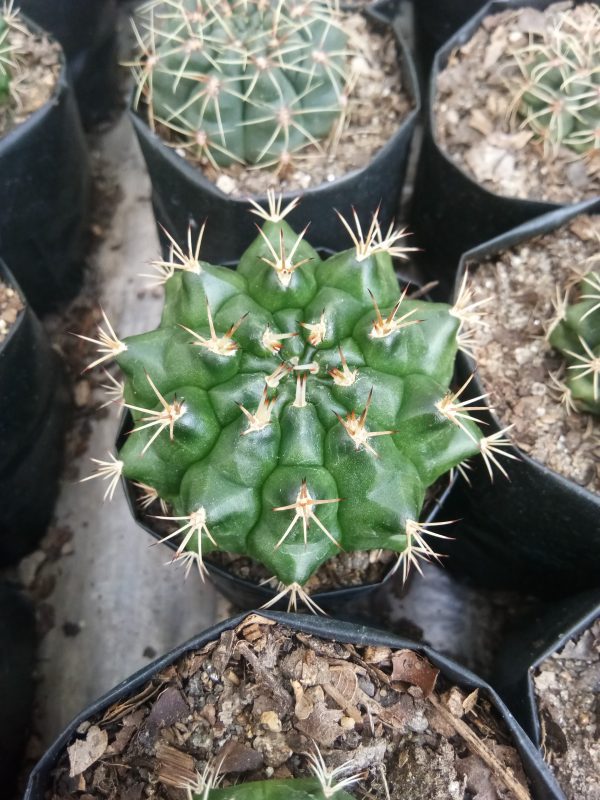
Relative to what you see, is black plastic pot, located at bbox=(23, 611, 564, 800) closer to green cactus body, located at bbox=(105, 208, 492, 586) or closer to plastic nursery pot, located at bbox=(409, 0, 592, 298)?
green cactus body, located at bbox=(105, 208, 492, 586)

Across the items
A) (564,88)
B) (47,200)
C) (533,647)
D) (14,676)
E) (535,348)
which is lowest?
(14,676)

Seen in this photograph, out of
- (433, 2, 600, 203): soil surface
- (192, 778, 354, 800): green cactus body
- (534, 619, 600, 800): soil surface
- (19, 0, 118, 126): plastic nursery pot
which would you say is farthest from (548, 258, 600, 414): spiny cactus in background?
(19, 0, 118, 126): plastic nursery pot

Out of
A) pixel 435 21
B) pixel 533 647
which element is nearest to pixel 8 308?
pixel 533 647

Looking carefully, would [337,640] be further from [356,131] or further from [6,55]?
[6,55]

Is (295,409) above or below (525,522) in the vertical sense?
above

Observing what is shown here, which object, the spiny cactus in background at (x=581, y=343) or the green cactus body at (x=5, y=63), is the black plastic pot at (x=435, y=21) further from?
the green cactus body at (x=5, y=63)

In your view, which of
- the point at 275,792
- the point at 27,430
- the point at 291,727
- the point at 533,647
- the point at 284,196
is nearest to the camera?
the point at 275,792

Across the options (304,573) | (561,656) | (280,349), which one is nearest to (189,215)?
(280,349)
